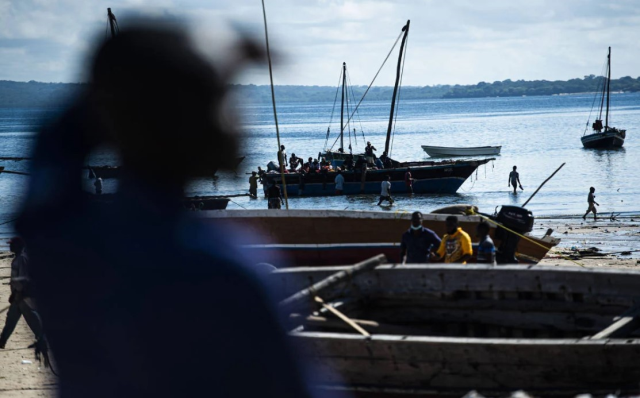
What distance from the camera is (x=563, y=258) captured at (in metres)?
16.6

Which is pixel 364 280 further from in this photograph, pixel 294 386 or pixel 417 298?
pixel 294 386

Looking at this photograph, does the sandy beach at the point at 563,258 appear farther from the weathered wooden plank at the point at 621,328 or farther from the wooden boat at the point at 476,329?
the weathered wooden plank at the point at 621,328

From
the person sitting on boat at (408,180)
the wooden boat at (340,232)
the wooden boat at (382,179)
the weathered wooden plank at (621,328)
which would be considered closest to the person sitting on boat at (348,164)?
the wooden boat at (382,179)

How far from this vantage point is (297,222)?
12414 millimetres

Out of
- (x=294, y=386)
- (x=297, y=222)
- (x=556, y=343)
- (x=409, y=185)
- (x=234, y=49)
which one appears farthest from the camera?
(x=409, y=185)

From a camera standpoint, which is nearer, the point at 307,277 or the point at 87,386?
the point at 87,386

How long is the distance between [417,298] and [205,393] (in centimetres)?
624

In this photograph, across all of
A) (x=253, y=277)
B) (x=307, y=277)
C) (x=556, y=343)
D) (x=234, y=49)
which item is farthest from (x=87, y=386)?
(x=307, y=277)

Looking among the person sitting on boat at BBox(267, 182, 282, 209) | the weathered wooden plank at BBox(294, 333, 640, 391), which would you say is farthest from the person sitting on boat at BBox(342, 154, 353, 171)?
the weathered wooden plank at BBox(294, 333, 640, 391)

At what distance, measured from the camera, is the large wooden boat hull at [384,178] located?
43062mm

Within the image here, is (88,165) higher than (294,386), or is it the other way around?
(88,165)

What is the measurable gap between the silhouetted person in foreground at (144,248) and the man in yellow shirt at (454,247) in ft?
29.1

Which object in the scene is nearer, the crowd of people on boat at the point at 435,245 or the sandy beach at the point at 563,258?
the sandy beach at the point at 563,258

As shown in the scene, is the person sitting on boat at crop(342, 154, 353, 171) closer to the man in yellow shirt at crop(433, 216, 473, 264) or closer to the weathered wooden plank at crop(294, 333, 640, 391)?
the man in yellow shirt at crop(433, 216, 473, 264)
